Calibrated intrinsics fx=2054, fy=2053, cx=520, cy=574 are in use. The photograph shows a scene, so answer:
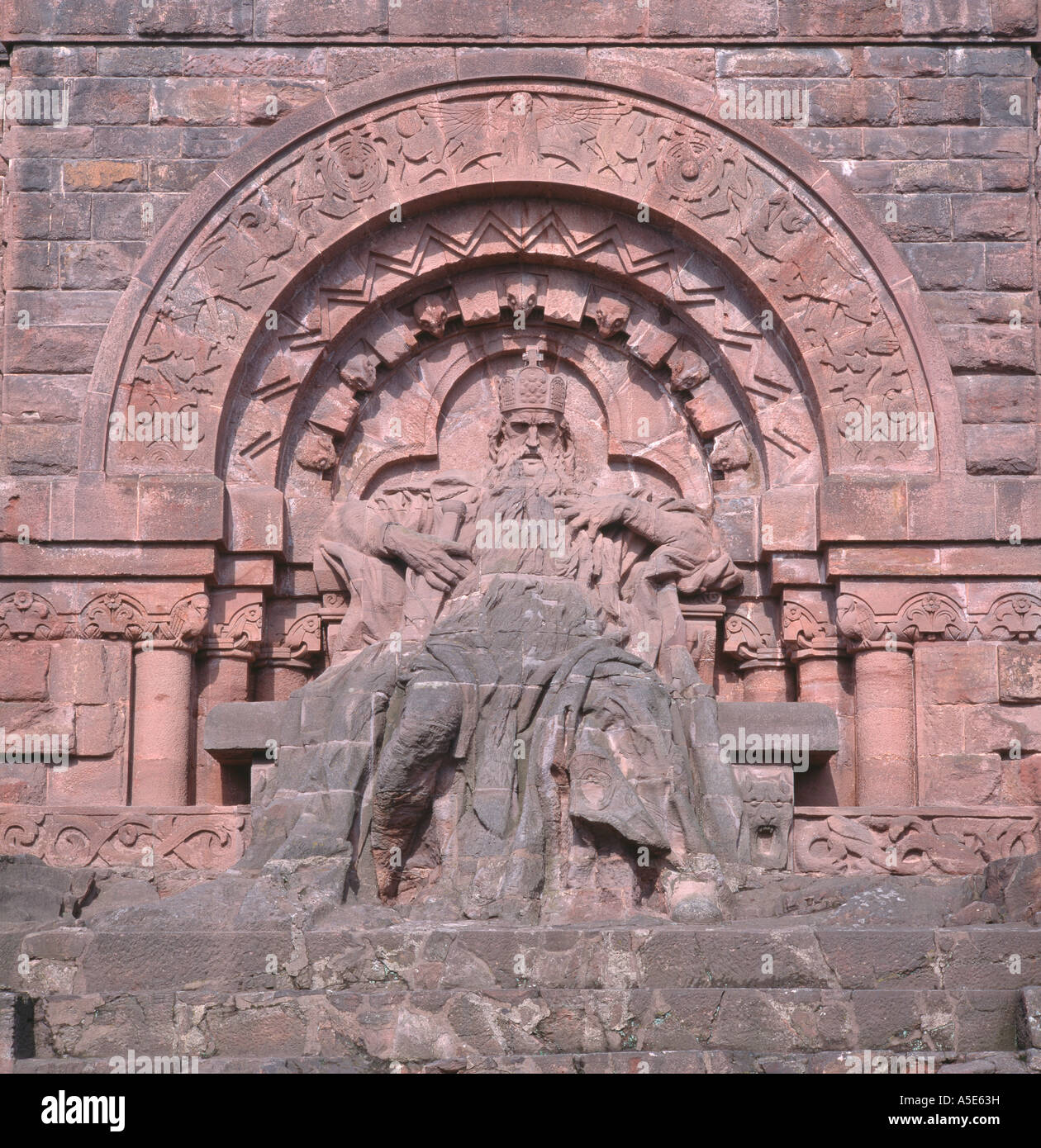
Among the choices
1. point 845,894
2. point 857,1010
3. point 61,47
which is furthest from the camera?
point 61,47

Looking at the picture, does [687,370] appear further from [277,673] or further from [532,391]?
[277,673]

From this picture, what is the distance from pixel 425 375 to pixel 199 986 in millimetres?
6225

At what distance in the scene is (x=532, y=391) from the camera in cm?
1512

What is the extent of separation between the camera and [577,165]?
1509 centimetres

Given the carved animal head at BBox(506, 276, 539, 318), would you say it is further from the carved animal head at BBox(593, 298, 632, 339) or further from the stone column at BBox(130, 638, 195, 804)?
the stone column at BBox(130, 638, 195, 804)

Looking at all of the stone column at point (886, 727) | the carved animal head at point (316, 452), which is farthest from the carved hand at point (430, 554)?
the stone column at point (886, 727)

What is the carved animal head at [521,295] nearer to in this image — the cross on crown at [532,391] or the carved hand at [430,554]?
the cross on crown at [532,391]

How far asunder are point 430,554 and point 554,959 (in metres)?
4.41

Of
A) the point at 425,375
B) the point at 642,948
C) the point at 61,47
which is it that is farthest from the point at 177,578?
the point at 642,948

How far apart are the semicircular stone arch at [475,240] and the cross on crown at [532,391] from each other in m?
1.04

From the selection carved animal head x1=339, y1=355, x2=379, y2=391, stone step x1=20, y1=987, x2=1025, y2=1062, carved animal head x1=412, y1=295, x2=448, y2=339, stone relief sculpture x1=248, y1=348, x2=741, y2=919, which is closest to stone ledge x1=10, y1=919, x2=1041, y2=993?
stone step x1=20, y1=987, x2=1025, y2=1062

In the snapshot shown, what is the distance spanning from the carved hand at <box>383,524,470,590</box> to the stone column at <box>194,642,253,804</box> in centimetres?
133

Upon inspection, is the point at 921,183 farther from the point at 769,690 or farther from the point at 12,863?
the point at 12,863

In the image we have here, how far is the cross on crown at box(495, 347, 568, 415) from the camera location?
15117 mm
